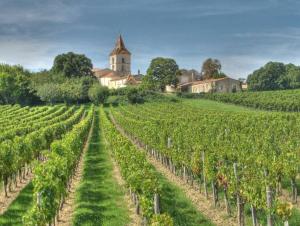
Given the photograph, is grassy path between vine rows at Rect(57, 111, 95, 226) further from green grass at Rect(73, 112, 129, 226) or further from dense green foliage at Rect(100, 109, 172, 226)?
dense green foliage at Rect(100, 109, 172, 226)

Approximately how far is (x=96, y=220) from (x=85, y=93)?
3216 inches

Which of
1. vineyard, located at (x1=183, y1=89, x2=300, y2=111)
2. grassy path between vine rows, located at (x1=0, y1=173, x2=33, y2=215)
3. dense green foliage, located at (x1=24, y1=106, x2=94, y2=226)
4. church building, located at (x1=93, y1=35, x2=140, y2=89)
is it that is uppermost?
church building, located at (x1=93, y1=35, x2=140, y2=89)

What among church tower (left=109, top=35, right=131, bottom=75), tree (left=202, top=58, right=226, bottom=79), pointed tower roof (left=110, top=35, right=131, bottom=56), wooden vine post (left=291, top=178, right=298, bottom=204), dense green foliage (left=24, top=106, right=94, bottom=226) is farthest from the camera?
church tower (left=109, top=35, right=131, bottom=75)

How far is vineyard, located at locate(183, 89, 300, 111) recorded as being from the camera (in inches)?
2993

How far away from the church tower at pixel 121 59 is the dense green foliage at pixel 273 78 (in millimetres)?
48066

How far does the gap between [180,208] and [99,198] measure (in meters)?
3.59

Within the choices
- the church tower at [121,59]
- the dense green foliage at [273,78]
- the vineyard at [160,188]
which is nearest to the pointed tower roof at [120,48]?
the church tower at [121,59]

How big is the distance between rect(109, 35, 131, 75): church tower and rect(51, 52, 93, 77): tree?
36448mm

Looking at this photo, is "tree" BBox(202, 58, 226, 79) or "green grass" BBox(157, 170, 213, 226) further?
"tree" BBox(202, 58, 226, 79)

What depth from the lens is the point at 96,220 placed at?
15.1 meters

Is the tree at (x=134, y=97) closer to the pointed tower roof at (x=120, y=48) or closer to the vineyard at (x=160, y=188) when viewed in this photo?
the pointed tower roof at (x=120, y=48)

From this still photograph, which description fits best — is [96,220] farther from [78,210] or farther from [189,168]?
[189,168]

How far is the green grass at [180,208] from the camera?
1480cm

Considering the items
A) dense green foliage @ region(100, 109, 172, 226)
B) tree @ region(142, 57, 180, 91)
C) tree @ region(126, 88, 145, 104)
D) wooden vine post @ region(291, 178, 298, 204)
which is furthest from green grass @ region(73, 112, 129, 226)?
tree @ region(142, 57, 180, 91)
